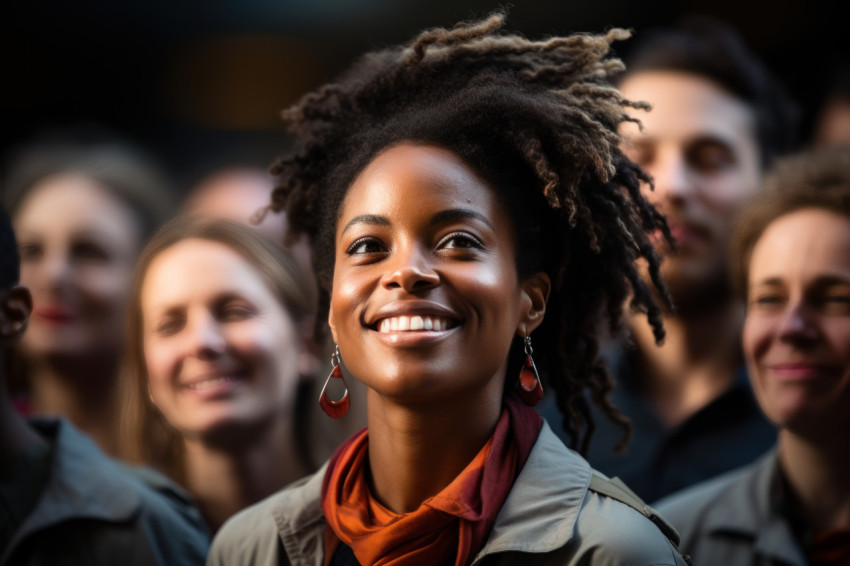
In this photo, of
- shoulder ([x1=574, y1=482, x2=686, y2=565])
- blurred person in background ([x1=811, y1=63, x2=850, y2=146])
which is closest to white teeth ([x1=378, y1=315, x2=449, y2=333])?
shoulder ([x1=574, y1=482, x2=686, y2=565])

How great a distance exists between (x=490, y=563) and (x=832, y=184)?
56.8 inches

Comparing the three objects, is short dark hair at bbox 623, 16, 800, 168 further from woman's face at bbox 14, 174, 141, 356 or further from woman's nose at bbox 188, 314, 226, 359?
woman's face at bbox 14, 174, 141, 356

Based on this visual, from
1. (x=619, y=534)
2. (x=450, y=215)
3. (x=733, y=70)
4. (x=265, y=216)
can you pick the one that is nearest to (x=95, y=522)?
(x=265, y=216)

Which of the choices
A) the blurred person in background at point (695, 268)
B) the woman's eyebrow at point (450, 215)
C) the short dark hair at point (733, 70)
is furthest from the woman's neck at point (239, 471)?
the short dark hair at point (733, 70)

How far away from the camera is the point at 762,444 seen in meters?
3.28

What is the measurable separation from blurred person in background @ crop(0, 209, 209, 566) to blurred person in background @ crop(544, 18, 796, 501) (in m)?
1.34

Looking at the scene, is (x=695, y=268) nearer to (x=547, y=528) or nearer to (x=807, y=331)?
(x=807, y=331)

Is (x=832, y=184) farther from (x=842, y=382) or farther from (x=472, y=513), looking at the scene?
(x=472, y=513)

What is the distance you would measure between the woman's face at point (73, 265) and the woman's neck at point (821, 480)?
2.26 m

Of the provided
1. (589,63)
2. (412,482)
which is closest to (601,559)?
(412,482)

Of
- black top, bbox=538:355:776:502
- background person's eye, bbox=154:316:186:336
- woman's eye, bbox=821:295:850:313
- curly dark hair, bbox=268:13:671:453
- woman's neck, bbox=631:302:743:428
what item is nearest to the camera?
curly dark hair, bbox=268:13:671:453

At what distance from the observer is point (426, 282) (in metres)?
2.11

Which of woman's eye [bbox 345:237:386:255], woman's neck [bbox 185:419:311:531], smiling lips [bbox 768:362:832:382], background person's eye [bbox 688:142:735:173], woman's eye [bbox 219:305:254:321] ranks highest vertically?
background person's eye [bbox 688:142:735:173]

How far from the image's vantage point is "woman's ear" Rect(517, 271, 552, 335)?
7.45 feet
